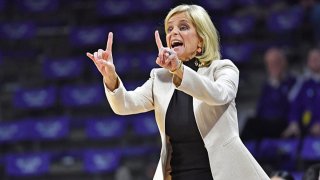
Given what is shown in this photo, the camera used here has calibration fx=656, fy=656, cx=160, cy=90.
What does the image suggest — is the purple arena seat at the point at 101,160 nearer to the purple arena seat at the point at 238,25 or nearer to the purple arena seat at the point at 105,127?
the purple arena seat at the point at 105,127

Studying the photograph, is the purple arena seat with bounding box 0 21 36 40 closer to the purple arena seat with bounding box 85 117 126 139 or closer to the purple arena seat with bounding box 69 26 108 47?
the purple arena seat with bounding box 69 26 108 47

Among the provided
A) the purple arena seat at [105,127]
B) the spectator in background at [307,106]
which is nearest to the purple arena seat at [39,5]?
the purple arena seat at [105,127]

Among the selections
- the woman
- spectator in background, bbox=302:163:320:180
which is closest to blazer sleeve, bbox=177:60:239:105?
the woman

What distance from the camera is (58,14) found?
11.1 metres

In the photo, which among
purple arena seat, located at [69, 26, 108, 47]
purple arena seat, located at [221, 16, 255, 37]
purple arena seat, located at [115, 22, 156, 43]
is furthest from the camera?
purple arena seat, located at [69, 26, 108, 47]

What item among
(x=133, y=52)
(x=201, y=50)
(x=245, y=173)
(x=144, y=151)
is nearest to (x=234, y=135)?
(x=245, y=173)

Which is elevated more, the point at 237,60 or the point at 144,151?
the point at 237,60

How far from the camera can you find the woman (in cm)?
252

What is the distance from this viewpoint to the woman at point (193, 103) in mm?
2520

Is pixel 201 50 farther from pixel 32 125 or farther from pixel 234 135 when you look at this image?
pixel 32 125

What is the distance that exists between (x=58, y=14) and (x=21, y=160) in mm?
3353

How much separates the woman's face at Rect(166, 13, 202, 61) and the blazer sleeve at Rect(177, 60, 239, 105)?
0.15 metres

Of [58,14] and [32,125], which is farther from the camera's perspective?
[58,14]

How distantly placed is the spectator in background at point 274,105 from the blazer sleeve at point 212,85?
14.1 feet
